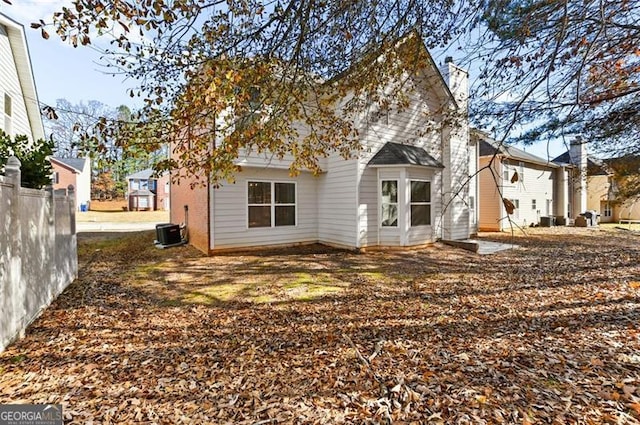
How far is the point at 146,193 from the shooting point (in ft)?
117

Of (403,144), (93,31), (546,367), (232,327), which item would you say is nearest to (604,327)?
(546,367)

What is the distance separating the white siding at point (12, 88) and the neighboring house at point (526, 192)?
19.9 meters

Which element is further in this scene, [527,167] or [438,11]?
[527,167]

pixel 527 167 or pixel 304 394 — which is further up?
pixel 527 167

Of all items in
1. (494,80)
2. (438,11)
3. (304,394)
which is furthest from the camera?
(494,80)

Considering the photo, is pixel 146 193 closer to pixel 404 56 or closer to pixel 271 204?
pixel 271 204

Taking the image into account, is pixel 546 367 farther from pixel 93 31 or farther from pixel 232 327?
pixel 93 31

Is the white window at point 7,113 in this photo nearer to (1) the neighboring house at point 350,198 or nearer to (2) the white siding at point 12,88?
(2) the white siding at point 12,88

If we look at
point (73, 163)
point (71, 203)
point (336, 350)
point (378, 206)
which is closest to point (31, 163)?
point (71, 203)

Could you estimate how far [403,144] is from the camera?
450 inches

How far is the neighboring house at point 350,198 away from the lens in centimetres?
995

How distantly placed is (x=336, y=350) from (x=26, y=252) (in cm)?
402

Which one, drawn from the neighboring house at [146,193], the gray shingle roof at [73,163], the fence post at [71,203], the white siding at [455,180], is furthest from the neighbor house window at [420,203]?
the gray shingle roof at [73,163]

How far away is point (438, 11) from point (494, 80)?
59.3 inches
